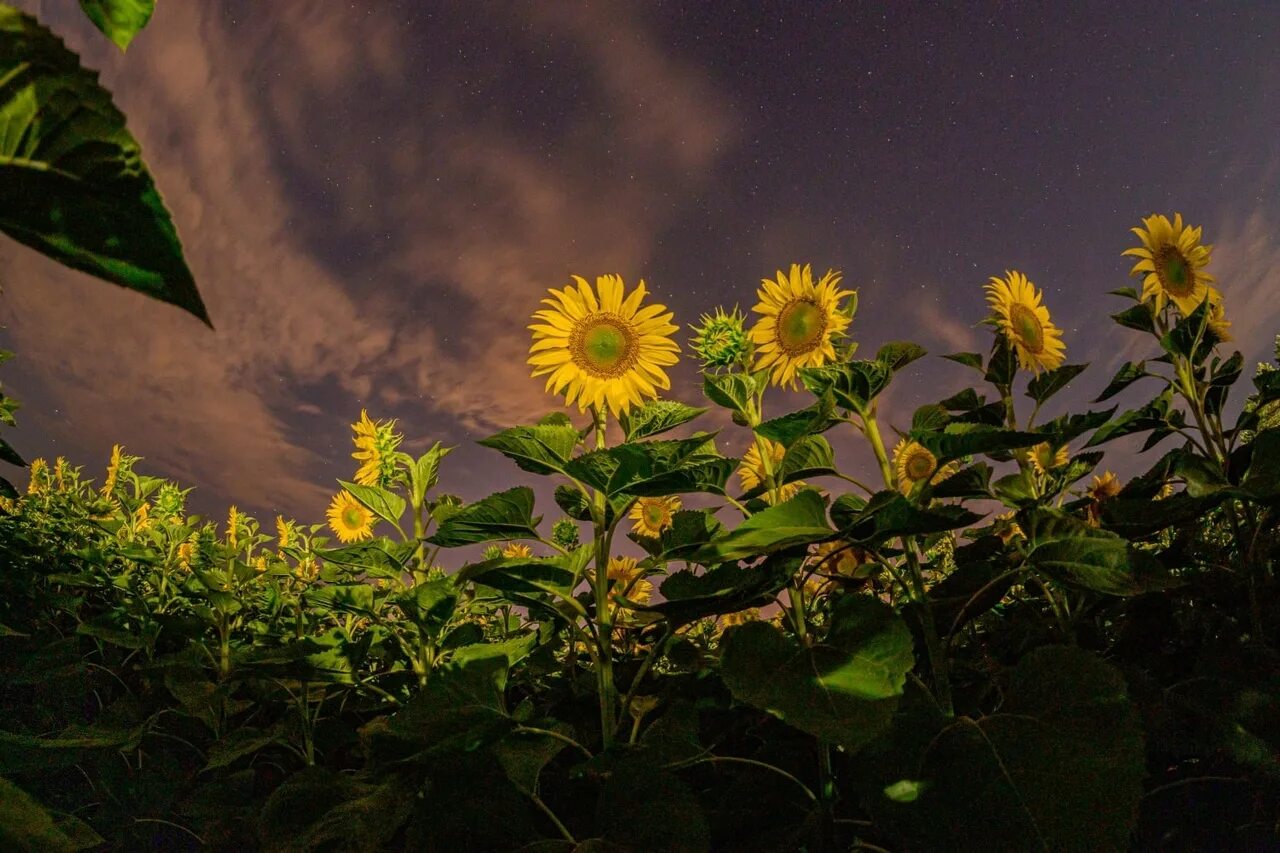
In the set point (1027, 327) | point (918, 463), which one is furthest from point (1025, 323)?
point (918, 463)

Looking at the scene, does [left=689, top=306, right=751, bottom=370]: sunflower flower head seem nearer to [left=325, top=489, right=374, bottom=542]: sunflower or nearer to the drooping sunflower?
the drooping sunflower

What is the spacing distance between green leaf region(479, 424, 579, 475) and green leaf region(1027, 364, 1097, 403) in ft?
4.30

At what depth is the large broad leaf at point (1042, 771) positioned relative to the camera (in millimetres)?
756

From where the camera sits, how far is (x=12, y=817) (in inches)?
13.4

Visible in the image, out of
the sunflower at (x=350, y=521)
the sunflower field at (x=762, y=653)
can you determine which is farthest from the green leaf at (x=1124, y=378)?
the sunflower at (x=350, y=521)

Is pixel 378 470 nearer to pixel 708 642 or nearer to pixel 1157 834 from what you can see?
pixel 708 642

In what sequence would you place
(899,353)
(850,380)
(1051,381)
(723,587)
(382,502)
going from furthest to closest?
(382,502) → (1051,381) → (899,353) → (850,380) → (723,587)

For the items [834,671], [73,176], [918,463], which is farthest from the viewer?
[918,463]

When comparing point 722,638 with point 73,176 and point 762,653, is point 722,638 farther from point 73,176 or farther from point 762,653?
point 73,176

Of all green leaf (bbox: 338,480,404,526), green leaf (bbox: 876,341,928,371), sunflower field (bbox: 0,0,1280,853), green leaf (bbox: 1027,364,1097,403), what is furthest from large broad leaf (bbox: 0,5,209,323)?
green leaf (bbox: 1027,364,1097,403)

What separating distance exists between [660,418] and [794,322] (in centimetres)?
112

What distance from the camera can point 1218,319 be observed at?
208cm

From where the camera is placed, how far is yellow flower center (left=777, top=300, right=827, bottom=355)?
2215mm

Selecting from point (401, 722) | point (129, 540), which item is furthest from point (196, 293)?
point (129, 540)
